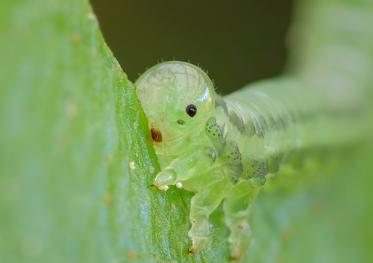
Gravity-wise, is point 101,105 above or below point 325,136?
above

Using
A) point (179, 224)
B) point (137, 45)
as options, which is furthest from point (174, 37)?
point (179, 224)

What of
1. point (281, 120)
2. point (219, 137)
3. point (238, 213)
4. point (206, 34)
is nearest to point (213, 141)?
point (219, 137)

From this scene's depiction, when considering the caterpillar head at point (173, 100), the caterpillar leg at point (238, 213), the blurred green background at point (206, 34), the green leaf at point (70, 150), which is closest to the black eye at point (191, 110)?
the caterpillar head at point (173, 100)

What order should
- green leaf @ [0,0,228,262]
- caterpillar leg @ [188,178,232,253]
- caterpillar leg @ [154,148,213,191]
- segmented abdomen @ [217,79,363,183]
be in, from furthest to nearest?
segmented abdomen @ [217,79,363,183] < caterpillar leg @ [188,178,232,253] < caterpillar leg @ [154,148,213,191] < green leaf @ [0,0,228,262]

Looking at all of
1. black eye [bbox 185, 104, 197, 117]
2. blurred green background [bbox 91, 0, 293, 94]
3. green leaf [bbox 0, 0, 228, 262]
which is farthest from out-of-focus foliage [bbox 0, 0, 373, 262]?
blurred green background [bbox 91, 0, 293, 94]

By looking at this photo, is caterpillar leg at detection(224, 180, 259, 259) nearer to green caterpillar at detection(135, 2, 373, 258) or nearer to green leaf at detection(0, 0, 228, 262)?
green caterpillar at detection(135, 2, 373, 258)

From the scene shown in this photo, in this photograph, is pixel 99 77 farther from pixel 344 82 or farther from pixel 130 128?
pixel 344 82

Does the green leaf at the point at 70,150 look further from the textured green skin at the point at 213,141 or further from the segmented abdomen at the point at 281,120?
the segmented abdomen at the point at 281,120
